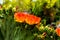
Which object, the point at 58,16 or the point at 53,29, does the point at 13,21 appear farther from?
the point at 58,16

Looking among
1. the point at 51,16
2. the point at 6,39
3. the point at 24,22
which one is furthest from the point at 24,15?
the point at 51,16

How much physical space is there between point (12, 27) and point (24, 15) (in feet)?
0.32

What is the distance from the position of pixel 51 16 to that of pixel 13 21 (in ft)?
0.91

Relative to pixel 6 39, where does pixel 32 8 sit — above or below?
above

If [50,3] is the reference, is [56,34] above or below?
below

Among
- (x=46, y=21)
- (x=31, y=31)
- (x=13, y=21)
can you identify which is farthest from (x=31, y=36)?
(x=46, y=21)

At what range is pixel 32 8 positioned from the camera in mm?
1206

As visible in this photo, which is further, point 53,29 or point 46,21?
point 46,21

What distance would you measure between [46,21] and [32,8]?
0.11 metres

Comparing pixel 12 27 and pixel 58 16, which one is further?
pixel 58 16

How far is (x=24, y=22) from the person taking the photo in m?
0.98

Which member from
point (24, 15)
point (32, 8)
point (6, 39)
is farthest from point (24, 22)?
point (32, 8)

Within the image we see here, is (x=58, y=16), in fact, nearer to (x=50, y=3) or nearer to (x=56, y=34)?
(x=50, y=3)

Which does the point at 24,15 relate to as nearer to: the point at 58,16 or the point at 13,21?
the point at 13,21
